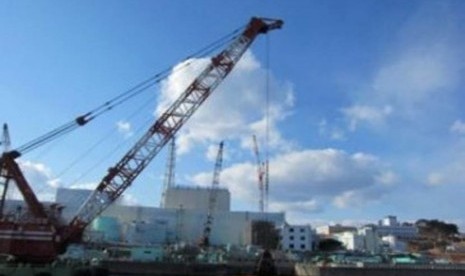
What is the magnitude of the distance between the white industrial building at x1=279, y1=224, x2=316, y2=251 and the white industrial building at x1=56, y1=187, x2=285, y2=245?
890cm

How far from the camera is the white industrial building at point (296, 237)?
487ft

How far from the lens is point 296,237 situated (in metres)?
150

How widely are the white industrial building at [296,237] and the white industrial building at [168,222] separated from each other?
8899 mm

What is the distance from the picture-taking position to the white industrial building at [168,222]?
143 m

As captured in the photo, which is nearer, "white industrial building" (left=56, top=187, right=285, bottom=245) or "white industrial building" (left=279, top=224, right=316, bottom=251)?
"white industrial building" (left=56, top=187, right=285, bottom=245)

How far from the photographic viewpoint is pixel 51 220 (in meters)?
60.6

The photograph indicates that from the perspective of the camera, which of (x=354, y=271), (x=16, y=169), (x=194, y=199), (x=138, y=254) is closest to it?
(x=16, y=169)

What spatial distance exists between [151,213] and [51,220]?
93171 mm

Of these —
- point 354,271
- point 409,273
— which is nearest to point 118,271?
point 354,271

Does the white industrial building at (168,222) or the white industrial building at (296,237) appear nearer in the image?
the white industrial building at (168,222)

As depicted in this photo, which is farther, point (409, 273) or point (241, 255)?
point (241, 255)

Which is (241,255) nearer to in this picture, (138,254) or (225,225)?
(138,254)

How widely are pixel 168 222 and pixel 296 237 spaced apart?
Answer: 1321 inches

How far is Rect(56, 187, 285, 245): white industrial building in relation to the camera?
143m
